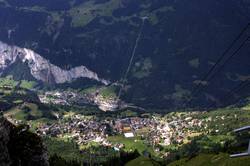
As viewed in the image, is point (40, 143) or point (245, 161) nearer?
point (40, 143)

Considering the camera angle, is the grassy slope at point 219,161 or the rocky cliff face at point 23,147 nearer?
the rocky cliff face at point 23,147

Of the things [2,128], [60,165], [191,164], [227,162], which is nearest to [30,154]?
[2,128]

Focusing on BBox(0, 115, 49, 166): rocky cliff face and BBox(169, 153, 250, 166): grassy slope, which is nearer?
BBox(0, 115, 49, 166): rocky cliff face

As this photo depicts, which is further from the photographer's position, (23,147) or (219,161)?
(219,161)

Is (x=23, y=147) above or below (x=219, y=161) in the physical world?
above

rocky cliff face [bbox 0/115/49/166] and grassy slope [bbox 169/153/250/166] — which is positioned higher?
rocky cliff face [bbox 0/115/49/166]

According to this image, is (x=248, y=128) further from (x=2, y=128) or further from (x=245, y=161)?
(x=245, y=161)

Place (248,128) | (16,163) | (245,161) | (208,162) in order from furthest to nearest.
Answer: (208,162)
(245,161)
(16,163)
(248,128)

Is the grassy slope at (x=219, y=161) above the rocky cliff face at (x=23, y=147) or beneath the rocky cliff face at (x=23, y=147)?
beneath
